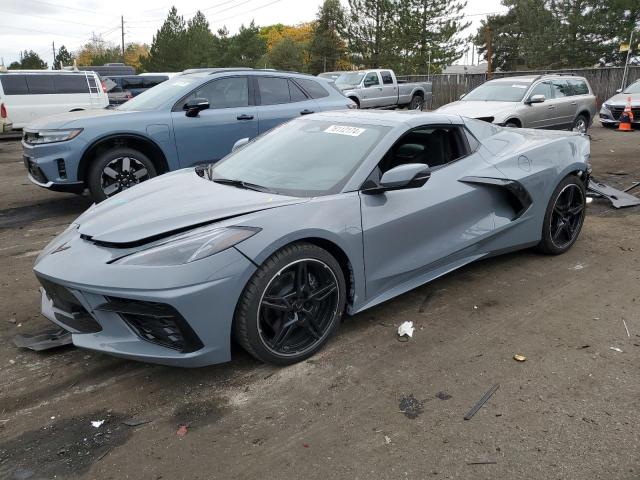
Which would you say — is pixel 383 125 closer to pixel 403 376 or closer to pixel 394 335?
pixel 394 335

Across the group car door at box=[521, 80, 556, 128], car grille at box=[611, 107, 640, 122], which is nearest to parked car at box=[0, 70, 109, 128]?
car door at box=[521, 80, 556, 128]

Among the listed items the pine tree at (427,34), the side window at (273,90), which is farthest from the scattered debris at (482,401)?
the pine tree at (427,34)

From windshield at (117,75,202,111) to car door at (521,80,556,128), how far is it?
6.78 meters

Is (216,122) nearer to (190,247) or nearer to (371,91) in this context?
(190,247)

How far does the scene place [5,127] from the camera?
48.5 ft

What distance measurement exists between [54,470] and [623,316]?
356cm

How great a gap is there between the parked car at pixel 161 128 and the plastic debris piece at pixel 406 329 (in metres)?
4.35

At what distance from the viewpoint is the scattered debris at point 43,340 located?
3322 mm

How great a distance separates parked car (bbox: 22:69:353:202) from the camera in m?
6.29

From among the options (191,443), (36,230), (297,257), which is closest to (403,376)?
(297,257)

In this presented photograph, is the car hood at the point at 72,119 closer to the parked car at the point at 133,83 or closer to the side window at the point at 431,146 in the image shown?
the side window at the point at 431,146

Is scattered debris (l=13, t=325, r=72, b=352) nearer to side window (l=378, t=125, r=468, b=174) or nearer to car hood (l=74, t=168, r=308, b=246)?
car hood (l=74, t=168, r=308, b=246)

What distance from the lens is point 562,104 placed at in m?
11.9

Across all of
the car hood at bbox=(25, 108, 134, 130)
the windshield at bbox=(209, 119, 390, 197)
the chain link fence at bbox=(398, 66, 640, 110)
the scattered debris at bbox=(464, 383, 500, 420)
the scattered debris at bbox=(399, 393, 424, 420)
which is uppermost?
the chain link fence at bbox=(398, 66, 640, 110)
